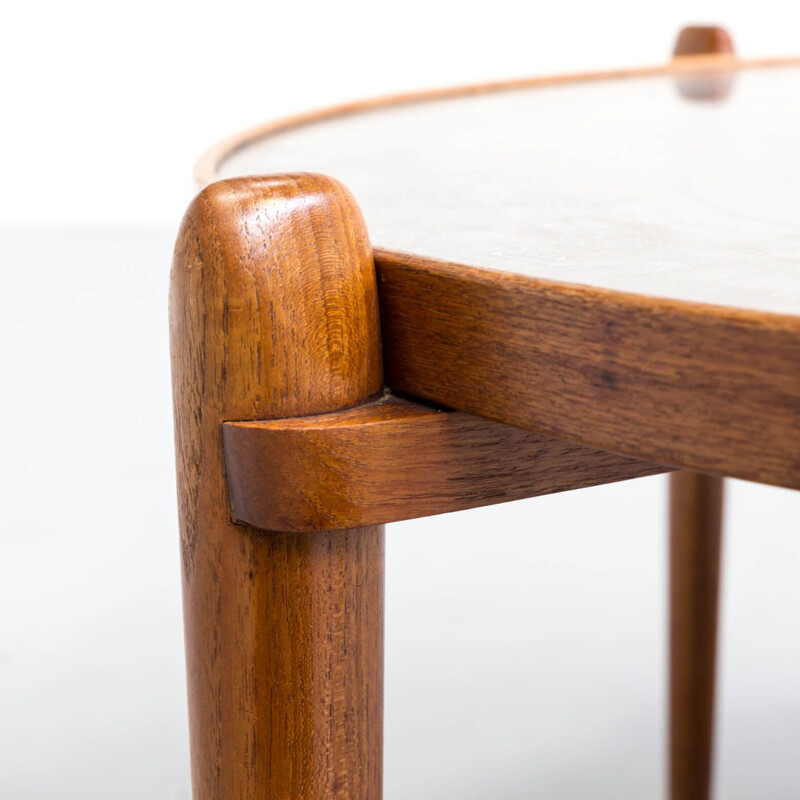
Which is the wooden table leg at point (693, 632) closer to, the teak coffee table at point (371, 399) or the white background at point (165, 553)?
the white background at point (165, 553)

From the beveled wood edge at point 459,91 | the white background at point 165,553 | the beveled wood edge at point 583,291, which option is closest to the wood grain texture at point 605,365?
the beveled wood edge at point 583,291

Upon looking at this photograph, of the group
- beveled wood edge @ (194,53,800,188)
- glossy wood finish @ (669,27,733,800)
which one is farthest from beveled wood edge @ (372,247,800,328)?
glossy wood finish @ (669,27,733,800)

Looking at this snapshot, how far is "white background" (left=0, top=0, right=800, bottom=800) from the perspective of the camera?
867 mm

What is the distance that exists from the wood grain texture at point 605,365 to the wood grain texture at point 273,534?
0.5 inches

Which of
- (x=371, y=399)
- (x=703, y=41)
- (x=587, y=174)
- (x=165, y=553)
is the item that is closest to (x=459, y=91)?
(x=703, y=41)

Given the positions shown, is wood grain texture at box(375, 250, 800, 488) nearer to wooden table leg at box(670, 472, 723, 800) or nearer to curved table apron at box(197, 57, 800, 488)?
curved table apron at box(197, 57, 800, 488)

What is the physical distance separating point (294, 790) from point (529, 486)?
7 centimetres

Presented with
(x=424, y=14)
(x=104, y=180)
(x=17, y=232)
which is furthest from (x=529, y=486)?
(x=424, y=14)

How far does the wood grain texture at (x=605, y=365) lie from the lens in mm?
183

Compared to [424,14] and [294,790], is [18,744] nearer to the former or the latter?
[294,790]

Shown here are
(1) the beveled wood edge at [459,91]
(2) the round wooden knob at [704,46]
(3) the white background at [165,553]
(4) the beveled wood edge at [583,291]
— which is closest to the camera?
(4) the beveled wood edge at [583,291]

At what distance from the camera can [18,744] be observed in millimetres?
859

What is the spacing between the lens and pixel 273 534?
246 mm

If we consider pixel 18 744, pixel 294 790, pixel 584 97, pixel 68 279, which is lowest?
pixel 18 744
